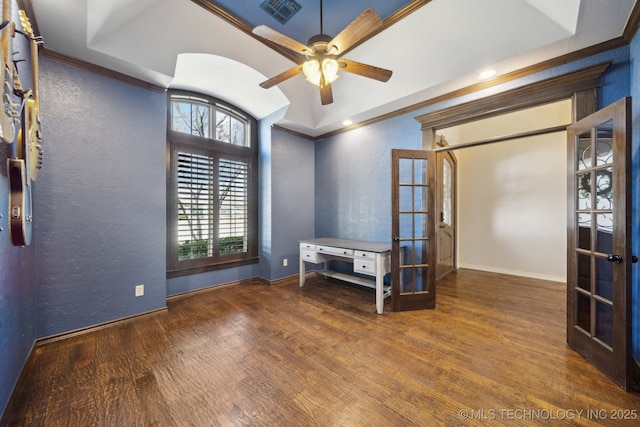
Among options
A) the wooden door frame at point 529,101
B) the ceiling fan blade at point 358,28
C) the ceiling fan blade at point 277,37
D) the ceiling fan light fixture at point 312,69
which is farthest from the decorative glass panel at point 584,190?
the ceiling fan blade at point 277,37

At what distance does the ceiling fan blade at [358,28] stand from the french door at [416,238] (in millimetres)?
1380

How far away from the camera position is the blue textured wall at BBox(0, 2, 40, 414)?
1354 mm

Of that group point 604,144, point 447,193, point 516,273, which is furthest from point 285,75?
point 516,273

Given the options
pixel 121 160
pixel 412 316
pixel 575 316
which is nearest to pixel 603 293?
pixel 575 316

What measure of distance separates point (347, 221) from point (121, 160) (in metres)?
3.06

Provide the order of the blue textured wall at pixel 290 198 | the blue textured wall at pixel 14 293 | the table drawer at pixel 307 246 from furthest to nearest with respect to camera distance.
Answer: the blue textured wall at pixel 290 198
the table drawer at pixel 307 246
the blue textured wall at pixel 14 293

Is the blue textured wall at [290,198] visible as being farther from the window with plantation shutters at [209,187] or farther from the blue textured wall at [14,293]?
the blue textured wall at [14,293]

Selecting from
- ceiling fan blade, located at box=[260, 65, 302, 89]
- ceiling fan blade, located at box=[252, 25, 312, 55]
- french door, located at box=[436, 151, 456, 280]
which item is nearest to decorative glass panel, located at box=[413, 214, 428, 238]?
french door, located at box=[436, 151, 456, 280]

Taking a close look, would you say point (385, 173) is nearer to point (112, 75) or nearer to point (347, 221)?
point (347, 221)

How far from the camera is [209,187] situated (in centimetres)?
352

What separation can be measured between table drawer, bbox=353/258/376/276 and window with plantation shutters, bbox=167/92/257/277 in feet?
6.34

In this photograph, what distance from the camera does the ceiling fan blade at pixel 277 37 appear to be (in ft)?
5.45

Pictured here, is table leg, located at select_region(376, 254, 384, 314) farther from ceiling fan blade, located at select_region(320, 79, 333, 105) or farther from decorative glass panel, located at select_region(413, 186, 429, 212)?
ceiling fan blade, located at select_region(320, 79, 333, 105)

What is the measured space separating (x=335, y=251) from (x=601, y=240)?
2469mm
